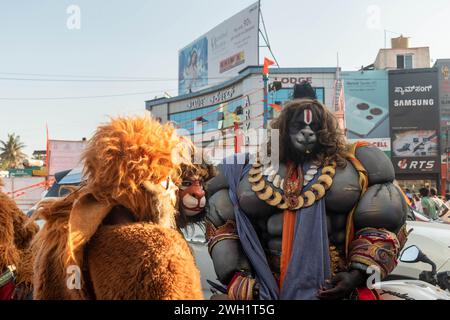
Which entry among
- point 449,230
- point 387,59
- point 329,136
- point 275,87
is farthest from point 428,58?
point 329,136

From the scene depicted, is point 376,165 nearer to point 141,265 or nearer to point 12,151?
point 141,265

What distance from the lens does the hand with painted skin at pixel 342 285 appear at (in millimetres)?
1693

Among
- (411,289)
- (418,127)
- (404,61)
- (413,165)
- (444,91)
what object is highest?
(404,61)

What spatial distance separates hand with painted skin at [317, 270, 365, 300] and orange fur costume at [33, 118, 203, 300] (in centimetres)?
81

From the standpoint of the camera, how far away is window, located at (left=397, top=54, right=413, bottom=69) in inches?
1073

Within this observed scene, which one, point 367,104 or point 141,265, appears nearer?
point 141,265

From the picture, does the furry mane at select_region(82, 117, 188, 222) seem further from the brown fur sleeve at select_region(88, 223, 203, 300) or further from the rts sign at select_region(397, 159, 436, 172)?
the rts sign at select_region(397, 159, 436, 172)

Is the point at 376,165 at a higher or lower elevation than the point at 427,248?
higher

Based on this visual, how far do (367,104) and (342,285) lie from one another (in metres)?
22.8

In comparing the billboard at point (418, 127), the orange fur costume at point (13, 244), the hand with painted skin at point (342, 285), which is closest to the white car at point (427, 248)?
the hand with painted skin at point (342, 285)

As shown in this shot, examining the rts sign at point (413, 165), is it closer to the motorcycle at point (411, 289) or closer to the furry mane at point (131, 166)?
the motorcycle at point (411, 289)

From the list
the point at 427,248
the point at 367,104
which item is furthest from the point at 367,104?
the point at 427,248

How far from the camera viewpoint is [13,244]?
2.03 meters

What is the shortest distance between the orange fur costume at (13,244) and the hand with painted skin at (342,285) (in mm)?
1383
